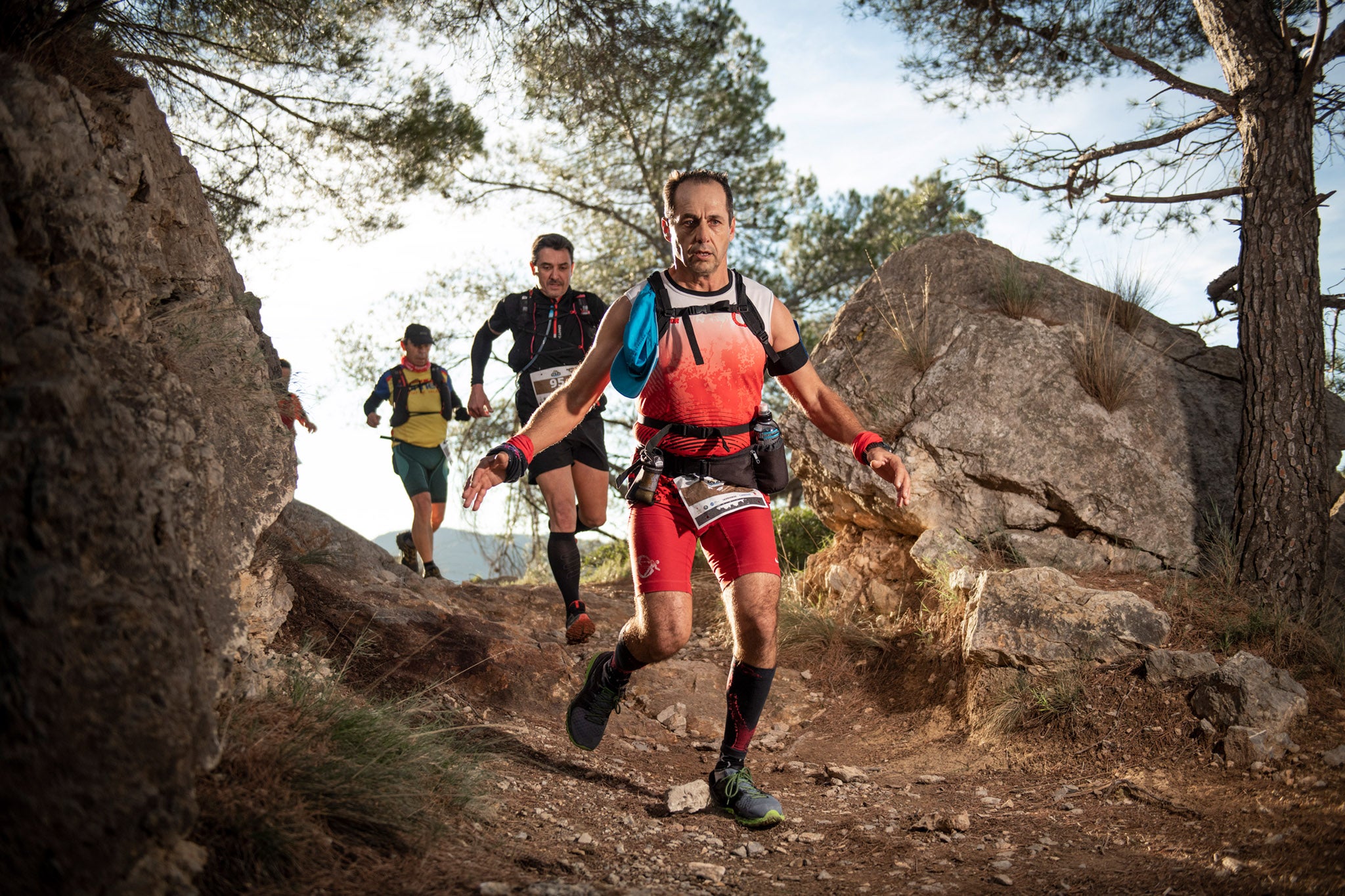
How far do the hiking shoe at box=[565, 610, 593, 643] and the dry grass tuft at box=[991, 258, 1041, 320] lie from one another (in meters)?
3.60

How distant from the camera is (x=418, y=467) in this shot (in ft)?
25.2

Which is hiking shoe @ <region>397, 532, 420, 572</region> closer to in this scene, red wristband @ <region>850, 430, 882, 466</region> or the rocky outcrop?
the rocky outcrop

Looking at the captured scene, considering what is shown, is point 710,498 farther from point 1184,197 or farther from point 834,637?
point 1184,197

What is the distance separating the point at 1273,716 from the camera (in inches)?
149

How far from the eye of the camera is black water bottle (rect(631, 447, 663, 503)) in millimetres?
3412

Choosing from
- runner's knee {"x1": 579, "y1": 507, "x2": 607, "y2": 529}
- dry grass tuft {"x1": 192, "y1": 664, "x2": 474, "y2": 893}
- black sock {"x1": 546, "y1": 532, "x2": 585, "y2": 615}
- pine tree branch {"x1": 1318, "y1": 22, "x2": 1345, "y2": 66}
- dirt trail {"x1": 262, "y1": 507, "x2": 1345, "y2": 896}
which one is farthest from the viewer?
runner's knee {"x1": 579, "y1": 507, "x2": 607, "y2": 529}

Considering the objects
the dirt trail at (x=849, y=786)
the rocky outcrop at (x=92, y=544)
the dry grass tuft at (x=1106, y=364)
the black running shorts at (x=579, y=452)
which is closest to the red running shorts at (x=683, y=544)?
the dirt trail at (x=849, y=786)

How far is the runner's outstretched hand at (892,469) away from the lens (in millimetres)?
3322

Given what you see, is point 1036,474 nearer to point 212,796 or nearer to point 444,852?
point 444,852

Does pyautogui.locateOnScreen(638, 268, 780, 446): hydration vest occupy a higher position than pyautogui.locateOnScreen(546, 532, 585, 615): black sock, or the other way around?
pyautogui.locateOnScreen(638, 268, 780, 446): hydration vest

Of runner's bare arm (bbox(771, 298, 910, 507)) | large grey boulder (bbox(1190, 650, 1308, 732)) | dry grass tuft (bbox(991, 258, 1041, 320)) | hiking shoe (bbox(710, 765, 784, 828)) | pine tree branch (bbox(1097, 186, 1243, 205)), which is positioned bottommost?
hiking shoe (bbox(710, 765, 784, 828))

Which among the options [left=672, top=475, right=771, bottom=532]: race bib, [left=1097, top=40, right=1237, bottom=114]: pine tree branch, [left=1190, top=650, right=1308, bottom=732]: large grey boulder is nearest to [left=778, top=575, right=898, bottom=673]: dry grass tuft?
[left=1190, top=650, right=1308, bottom=732]: large grey boulder

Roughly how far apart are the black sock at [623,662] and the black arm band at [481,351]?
3.02 meters

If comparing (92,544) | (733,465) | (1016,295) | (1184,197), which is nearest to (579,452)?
(733,465)
